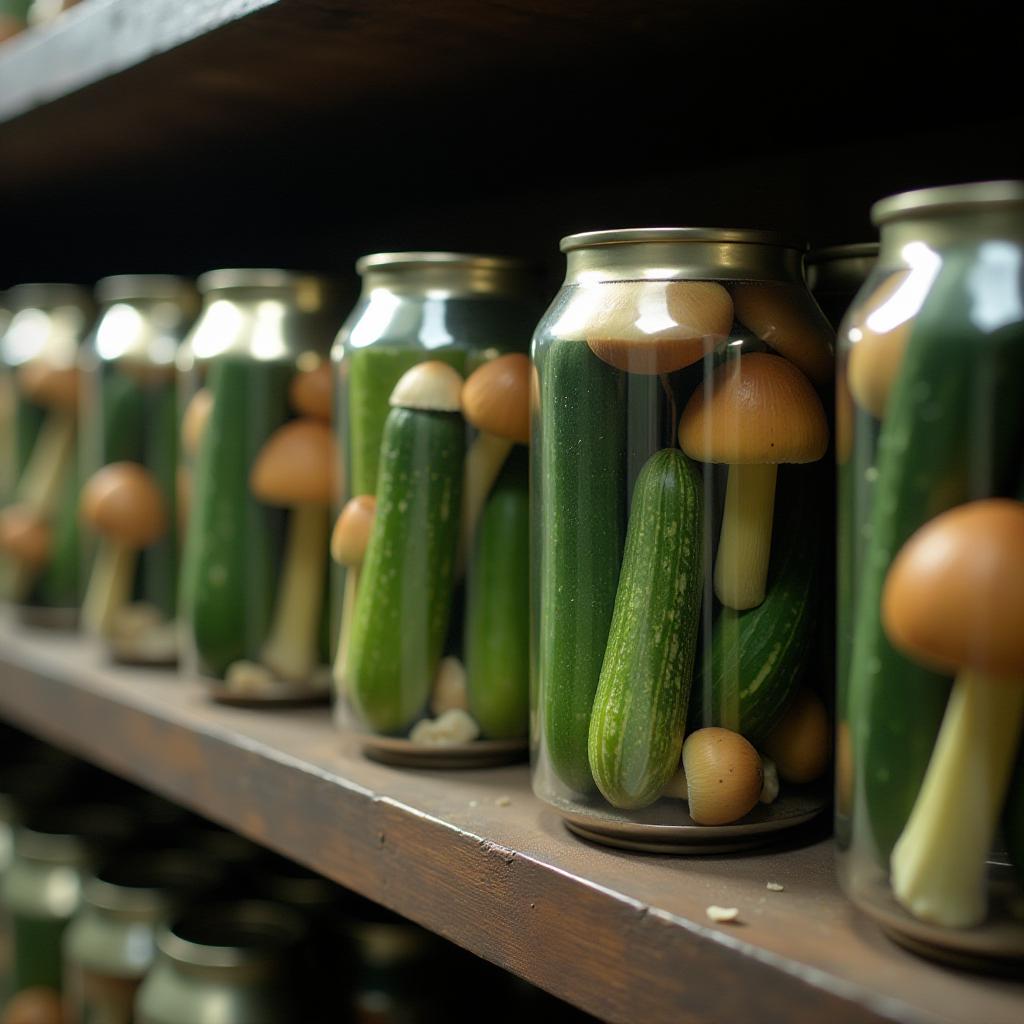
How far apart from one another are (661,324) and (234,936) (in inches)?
17.3

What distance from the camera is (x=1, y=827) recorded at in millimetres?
992

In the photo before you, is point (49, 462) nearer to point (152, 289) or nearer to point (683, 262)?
point (152, 289)

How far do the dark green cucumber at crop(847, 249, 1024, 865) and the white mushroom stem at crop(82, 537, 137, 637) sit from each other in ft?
1.94

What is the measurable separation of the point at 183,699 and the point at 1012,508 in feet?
1.71

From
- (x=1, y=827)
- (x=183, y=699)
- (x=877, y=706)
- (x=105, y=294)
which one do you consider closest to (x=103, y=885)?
(x=183, y=699)

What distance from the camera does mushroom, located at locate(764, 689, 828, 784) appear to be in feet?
1.59

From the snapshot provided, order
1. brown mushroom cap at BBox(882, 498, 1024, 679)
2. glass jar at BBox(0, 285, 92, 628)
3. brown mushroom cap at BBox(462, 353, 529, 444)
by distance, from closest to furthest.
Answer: brown mushroom cap at BBox(882, 498, 1024, 679) → brown mushroom cap at BBox(462, 353, 529, 444) → glass jar at BBox(0, 285, 92, 628)

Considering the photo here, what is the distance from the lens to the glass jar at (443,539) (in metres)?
0.59

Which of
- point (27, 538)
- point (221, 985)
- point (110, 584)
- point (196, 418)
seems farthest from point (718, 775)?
point (27, 538)

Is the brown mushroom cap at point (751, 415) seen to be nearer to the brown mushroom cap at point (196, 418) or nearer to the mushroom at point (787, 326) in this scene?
the mushroom at point (787, 326)

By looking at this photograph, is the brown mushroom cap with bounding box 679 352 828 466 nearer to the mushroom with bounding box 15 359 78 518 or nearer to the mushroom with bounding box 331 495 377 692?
the mushroom with bounding box 331 495 377 692

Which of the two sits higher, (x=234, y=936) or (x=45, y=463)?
(x=45, y=463)

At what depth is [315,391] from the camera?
0.73 meters

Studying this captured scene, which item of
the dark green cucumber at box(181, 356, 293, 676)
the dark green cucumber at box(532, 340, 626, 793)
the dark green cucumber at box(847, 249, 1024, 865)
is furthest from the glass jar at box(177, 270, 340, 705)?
the dark green cucumber at box(847, 249, 1024, 865)
